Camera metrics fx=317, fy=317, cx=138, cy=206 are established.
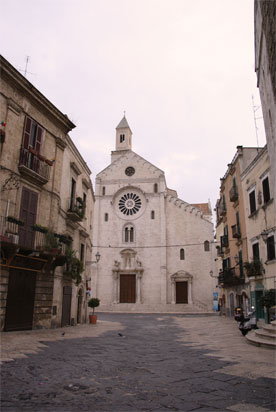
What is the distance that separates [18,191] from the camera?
501 inches

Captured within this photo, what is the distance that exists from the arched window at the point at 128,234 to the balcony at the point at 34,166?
27609 millimetres

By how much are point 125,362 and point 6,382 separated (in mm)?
3066

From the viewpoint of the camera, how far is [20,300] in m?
12.5

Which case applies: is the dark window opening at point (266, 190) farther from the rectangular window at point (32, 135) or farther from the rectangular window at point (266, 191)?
the rectangular window at point (32, 135)

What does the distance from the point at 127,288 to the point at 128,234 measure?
689 cm

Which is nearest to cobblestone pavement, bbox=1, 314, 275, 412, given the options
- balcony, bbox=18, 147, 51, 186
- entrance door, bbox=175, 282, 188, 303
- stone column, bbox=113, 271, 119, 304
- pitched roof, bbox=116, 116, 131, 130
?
balcony, bbox=18, 147, 51, 186

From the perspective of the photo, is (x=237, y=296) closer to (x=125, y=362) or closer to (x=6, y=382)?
(x=125, y=362)

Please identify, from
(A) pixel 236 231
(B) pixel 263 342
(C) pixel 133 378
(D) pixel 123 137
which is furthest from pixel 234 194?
(D) pixel 123 137

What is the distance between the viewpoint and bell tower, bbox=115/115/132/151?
5447 cm

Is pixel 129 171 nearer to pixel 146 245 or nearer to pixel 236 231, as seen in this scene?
pixel 146 245

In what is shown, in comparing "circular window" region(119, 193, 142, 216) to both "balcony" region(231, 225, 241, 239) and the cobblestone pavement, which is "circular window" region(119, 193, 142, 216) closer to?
"balcony" region(231, 225, 241, 239)

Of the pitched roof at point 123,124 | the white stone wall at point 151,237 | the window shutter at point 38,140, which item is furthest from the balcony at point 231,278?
the pitched roof at point 123,124

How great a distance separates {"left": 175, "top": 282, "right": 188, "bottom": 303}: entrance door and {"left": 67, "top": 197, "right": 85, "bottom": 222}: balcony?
78.5 feet

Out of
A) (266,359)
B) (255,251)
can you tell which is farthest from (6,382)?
(255,251)
